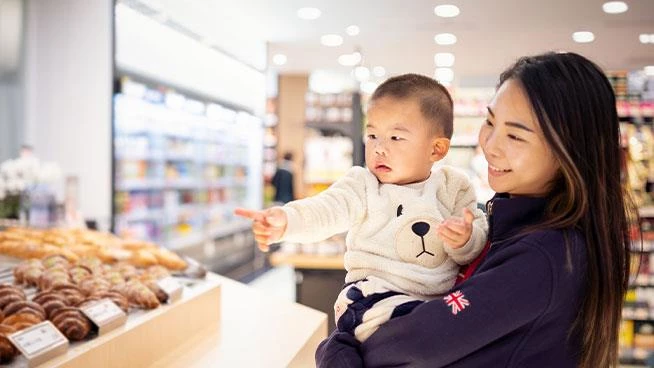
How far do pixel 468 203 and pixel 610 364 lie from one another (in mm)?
463

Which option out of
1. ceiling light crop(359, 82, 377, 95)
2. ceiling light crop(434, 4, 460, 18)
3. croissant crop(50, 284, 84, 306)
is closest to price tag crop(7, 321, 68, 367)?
croissant crop(50, 284, 84, 306)

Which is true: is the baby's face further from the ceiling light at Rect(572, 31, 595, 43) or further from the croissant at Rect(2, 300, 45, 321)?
the ceiling light at Rect(572, 31, 595, 43)

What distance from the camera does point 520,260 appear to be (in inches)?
46.8

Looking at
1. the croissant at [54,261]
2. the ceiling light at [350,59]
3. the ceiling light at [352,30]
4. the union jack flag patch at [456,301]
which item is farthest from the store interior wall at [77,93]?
the union jack flag patch at [456,301]

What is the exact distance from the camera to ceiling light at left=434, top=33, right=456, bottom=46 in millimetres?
5989

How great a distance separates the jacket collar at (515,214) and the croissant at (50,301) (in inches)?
50.6

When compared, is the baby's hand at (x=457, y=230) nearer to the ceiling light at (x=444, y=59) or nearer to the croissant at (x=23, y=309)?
the croissant at (x=23, y=309)

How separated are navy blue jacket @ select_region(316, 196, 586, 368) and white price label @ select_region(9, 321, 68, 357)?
34.2 inches

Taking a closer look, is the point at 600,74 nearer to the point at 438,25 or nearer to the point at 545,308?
the point at 545,308

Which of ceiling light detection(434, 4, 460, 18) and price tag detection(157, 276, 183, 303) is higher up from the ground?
ceiling light detection(434, 4, 460, 18)

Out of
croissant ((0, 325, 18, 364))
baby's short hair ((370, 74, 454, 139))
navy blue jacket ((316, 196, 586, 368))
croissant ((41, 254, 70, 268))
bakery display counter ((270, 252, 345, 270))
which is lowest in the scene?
bakery display counter ((270, 252, 345, 270))

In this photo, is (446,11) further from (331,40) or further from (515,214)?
(515,214)

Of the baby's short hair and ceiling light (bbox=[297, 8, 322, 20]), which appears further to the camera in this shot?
ceiling light (bbox=[297, 8, 322, 20])

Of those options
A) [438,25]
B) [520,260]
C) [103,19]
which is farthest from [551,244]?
[103,19]
